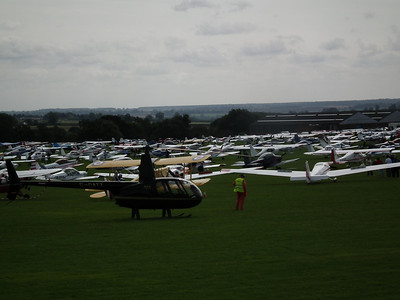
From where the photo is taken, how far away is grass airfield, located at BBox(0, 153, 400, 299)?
10.2 metres

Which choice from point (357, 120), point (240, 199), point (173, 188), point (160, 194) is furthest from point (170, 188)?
point (357, 120)

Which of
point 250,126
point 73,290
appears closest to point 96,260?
point 73,290

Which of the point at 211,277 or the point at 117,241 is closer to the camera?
the point at 211,277

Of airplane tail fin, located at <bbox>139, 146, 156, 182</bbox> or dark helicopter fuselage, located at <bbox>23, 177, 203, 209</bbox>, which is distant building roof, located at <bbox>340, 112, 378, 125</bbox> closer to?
dark helicopter fuselage, located at <bbox>23, 177, 203, 209</bbox>

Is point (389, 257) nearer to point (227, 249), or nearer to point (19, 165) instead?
point (227, 249)

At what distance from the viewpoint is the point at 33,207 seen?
26766 mm

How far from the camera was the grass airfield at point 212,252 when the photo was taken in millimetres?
10188

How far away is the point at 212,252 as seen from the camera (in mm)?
13297

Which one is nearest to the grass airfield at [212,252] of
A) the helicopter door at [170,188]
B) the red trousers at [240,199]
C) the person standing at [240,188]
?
the red trousers at [240,199]

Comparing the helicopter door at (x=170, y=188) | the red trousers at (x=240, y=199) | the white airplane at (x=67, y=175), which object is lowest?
the white airplane at (x=67, y=175)

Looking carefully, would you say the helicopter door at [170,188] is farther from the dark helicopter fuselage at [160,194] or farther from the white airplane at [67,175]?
the white airplane at [67,175]

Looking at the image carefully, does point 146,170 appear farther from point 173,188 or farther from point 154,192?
point 173,188

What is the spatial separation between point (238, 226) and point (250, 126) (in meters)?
154

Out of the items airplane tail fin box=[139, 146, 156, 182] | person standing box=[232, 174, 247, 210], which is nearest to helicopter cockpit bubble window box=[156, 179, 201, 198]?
airplane tail fin box=[139, 146, 156, 182]
